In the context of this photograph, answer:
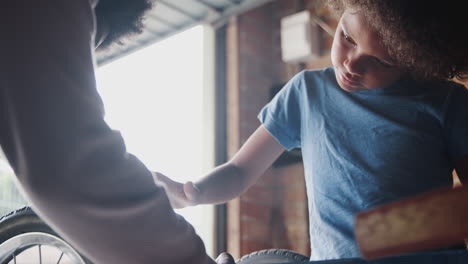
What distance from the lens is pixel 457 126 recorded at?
0.77 meters

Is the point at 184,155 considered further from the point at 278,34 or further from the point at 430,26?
the point at 430,26

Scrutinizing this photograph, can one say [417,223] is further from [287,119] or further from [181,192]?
[287,119]

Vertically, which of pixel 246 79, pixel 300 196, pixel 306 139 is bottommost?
pixel 300 196

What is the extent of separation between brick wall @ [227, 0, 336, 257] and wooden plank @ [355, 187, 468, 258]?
Answer: 6.50 feet

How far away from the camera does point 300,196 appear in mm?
2338

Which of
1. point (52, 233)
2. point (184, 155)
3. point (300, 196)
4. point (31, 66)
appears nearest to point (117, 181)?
point (31, 66)

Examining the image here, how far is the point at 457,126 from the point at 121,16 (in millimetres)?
574

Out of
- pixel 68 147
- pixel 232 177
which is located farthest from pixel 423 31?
pixel 68 147

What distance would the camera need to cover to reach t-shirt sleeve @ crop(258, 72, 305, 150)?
0.93 meters

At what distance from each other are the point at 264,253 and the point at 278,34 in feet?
6.43

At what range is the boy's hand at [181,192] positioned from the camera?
2.44 feet

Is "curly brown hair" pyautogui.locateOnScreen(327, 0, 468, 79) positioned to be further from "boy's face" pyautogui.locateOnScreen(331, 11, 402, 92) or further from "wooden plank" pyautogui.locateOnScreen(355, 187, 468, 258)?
"wooden plank" pyautogui.locateOnScreen(355, 187, 468, 258)

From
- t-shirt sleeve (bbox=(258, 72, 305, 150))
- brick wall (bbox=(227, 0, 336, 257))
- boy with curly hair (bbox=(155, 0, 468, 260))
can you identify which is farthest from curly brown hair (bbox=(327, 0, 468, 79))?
brick wall (bbox=(227, 0, 336, 257))

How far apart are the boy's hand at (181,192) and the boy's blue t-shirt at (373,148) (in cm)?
22
